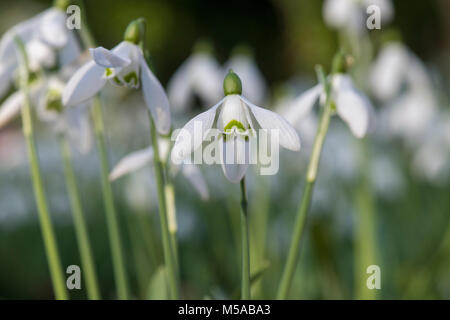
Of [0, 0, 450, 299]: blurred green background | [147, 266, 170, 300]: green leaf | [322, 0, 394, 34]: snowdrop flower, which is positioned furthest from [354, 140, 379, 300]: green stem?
[147, 266, 170, 300]: green leaf

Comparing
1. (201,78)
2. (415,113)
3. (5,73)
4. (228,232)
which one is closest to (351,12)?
(201,78)

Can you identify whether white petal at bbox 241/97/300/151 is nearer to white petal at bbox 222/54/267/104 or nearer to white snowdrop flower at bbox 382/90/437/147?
white petal at bbox 222/54/267/104

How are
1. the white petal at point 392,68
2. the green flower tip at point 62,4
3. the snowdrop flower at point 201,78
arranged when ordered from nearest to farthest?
the green flower tip at point 62,4, the white petal at point 392,68, the snowdrop flower at point 201,78

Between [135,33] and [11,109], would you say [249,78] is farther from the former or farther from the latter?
[135,33]

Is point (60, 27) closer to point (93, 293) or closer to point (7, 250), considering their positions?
point (93, 293)

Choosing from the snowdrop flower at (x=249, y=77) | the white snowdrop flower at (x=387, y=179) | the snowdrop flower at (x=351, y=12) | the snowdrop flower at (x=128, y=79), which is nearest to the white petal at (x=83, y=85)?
the snowdrop flower at (x=128, y=79)

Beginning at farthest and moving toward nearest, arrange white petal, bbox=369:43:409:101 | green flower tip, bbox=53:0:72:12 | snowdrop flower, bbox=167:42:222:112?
snowdrop flower, bbox=167:42:222:112
white petal, bbox=369:43:409:101
green flower tip, bbox=53:0:72:12

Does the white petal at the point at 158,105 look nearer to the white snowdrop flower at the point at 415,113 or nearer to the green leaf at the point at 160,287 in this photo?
the green leaf at the point at 160,287
